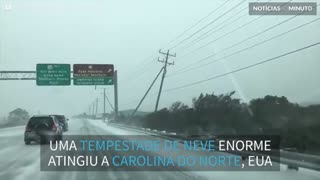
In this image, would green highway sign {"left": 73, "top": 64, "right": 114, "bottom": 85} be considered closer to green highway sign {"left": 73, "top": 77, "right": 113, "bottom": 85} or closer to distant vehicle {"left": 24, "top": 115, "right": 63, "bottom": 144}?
green highway sign {"left": 73, "top": 77, "right": 113, "bottom": 85}

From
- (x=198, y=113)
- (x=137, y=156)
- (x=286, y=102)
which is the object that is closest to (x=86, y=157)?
(x=137, y=156)

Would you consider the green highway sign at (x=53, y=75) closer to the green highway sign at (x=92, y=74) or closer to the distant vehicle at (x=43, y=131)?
the green highway sign at (x=92, y=74)

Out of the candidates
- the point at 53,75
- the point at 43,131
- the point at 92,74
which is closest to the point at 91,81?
the point at 92,74

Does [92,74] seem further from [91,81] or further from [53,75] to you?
[53,75]

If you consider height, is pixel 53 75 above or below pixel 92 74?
below

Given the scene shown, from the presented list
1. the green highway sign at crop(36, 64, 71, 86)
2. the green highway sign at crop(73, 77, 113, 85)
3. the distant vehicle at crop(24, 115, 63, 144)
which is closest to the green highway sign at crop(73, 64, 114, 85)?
the green highway sign at crop(73, 77, 113, 85)

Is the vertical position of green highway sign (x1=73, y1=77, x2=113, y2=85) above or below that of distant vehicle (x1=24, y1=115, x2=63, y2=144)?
above

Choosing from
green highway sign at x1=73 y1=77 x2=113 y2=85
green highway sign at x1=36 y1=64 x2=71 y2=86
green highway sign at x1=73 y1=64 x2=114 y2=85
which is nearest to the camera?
green highway sign at x1=36 y1=64 x2=71 y2=86
